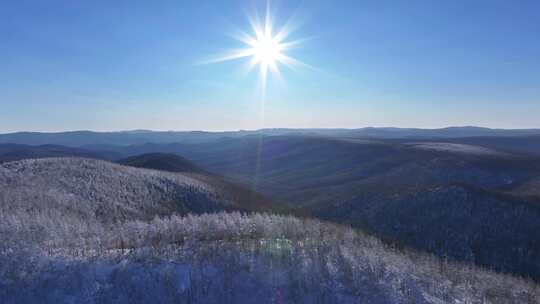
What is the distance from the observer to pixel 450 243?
1816 cm

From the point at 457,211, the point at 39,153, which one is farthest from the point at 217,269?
the point at 39,153

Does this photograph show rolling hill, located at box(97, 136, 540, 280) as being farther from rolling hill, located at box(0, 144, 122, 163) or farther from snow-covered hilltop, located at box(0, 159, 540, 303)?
rolling hill, located at box(0, 144, 122, 163)

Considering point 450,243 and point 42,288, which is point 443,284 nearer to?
point 42,288

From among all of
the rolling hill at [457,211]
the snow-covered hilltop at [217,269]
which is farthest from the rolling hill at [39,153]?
the snow-covered hilltop at [217,269]

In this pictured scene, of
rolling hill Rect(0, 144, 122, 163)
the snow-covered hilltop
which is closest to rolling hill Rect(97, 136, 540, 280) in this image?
the snow-covered hilltop

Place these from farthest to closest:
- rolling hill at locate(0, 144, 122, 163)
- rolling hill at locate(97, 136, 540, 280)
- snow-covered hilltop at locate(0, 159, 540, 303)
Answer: rolling hill at locate(0, 144, 122, 163) → rolling hill at locate(97, 136, 540, 280) → snow-covered hilltop at locate(0, 159, 540, 303)

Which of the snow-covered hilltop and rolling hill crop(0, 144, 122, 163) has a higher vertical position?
the snow-covered hilltop

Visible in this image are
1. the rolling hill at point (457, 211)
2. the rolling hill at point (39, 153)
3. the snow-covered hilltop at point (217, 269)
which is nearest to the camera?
the snow-covered hilltop at point (217, 269)

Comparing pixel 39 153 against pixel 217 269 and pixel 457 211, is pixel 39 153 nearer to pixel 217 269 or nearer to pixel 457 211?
pixel 457 211

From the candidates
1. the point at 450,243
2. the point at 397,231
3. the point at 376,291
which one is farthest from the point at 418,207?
the point at 376,291

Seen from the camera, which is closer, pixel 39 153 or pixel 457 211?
pixel 457 211

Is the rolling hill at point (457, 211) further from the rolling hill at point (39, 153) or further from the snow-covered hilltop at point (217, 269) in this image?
the rolling hill at point (39, 153)

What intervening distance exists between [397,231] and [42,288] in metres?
19.0

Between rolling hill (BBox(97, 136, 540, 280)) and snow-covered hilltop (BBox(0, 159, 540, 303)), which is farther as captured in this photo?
rolling hill (BBox(97, 136, 540, 280))
